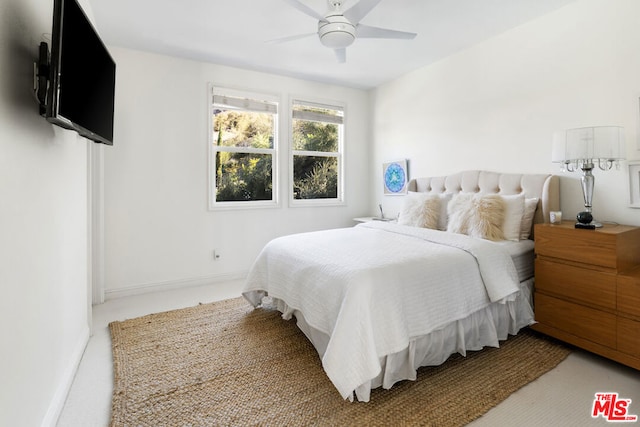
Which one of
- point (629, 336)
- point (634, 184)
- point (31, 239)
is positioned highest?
point (634, 184)

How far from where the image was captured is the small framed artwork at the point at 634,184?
7.50ft

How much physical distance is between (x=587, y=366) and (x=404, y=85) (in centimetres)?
357

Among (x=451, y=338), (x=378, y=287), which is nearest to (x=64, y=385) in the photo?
(x=378, y=287)

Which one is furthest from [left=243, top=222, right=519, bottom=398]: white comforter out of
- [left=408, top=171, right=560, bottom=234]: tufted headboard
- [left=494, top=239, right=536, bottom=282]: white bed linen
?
[left=408, top=171, right=560, bottom=234]: tufted headboard

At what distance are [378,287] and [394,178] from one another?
3.01 m

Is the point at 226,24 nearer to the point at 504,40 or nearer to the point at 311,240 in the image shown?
the point at 311,240

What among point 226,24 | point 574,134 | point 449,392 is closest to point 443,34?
point 574,134

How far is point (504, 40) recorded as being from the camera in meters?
3.08

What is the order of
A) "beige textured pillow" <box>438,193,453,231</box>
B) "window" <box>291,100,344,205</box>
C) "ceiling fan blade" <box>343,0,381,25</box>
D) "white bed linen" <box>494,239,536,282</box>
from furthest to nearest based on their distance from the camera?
"window" <box>291,100,344,205</box>
"beige textured pillow" <box>438,193,453,231</box>
"white bed linen" <box>494,239,536,282</box>
"ceiling fan blade" <box>343,0,381,25</box>

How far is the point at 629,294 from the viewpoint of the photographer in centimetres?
186

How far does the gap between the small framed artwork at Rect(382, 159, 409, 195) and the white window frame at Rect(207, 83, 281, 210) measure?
5.23 feet

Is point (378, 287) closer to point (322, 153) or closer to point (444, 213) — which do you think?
point (444, 213)

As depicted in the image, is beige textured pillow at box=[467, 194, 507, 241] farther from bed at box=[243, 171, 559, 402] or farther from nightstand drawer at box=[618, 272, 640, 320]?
nightstand drawer at box=[618, 272, 640, 320]

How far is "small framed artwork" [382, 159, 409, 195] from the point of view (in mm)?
4293
